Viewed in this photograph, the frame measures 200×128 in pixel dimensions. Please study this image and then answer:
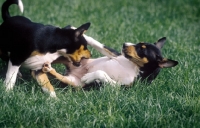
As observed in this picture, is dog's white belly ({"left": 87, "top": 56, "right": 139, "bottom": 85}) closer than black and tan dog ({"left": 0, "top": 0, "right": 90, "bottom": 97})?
No

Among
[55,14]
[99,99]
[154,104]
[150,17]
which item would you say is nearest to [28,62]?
[99,99]

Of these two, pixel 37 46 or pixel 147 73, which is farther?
pixel 147 73

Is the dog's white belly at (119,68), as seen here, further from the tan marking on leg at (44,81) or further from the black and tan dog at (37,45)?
the tan marking on leg at (44,81)

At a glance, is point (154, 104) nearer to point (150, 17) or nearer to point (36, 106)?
point (36, 106)

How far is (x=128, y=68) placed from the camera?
4832 millimetres

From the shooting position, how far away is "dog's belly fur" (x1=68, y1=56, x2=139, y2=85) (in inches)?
187

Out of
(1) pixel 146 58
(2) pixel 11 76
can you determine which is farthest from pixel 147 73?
(2) pixel 11 76

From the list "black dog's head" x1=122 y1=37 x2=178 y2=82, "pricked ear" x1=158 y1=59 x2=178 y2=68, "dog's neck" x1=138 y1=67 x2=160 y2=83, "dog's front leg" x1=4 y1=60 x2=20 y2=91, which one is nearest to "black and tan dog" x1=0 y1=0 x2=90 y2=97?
"dog's front leg" x1=4 y1=60 x2=20 y2=91

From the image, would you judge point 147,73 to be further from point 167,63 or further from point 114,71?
point 114,71

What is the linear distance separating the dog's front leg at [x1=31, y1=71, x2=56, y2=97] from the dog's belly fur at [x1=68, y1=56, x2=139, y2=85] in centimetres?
44

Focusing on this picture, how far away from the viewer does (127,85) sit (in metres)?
4.66

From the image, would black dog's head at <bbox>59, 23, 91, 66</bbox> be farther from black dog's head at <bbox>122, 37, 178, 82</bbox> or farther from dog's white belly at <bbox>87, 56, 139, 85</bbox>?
black dog's head at <bbox>122, 37, 178, 82</bbox>

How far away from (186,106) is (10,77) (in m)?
1.97

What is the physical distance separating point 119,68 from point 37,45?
101 centimetres
